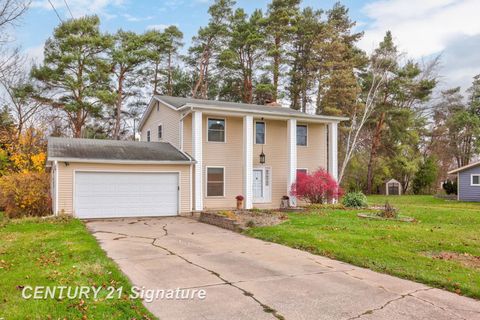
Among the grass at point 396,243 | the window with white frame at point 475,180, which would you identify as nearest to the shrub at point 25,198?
the grass at point 396,243

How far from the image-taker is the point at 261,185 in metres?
18.4

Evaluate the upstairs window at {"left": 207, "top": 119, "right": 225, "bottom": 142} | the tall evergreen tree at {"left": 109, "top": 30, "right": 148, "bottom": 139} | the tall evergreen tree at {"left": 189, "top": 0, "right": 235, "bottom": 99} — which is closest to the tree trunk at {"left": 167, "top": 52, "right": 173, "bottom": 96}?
the tall evergreen tree at {"left": 189, "top": 0, "right": 235, "bottom": 99}

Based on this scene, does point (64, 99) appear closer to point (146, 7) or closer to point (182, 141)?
point (182, 141)

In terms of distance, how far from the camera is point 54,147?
47.8 ft

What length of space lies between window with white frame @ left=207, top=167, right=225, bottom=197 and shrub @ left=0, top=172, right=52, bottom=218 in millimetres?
6632

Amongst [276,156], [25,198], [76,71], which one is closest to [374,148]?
[276,156]

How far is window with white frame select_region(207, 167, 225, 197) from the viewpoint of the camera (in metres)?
17.2

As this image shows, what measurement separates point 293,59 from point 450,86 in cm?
2069

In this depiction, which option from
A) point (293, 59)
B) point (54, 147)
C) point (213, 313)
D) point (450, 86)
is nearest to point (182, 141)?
point (54, 147)

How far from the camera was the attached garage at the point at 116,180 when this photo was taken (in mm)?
13727

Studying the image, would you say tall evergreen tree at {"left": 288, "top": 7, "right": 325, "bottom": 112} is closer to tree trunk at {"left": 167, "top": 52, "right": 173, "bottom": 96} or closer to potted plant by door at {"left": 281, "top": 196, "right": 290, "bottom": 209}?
tree trunk at {"left": 167, "top": 52, "right": 173, "bottom": 96}

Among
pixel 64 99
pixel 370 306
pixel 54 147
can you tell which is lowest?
pixel 370 306

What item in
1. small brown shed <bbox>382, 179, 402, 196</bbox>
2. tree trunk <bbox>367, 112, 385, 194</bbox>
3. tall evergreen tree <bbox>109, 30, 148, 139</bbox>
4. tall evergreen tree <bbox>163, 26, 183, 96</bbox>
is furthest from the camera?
small brown shed <bbox>382, 179, 402, 196</bbox>

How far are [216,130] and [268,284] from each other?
12.5 metres
